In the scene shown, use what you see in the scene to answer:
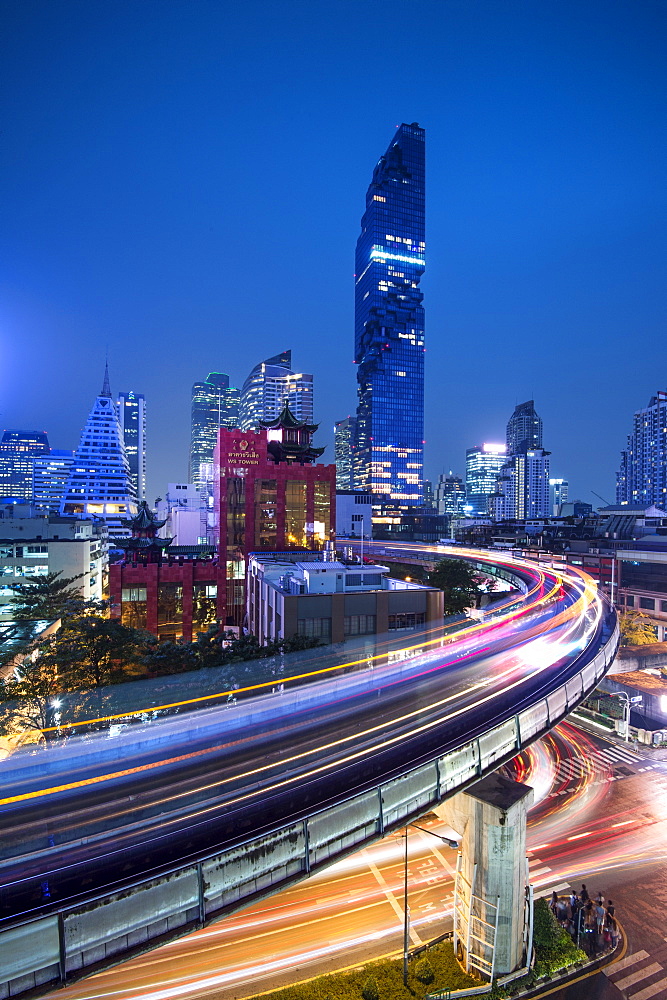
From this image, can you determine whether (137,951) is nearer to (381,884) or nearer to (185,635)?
(381,884)

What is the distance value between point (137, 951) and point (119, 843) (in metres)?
2.66

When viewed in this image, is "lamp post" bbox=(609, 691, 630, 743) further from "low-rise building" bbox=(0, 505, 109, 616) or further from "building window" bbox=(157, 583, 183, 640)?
"low-rise building" bbox=(0, 505, 109, 616)

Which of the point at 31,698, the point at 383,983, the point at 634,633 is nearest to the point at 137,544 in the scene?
the point at 31,698

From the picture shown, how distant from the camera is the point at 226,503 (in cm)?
6600

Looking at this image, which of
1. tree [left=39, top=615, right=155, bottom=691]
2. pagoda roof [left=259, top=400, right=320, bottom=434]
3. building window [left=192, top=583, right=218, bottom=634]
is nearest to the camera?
tree [left=39, top=615, right=155, bottom=691]

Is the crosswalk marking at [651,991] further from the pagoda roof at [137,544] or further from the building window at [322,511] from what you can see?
the building window at [322,511]

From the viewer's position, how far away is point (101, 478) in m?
128

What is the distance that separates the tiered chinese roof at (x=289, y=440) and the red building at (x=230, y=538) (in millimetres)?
194

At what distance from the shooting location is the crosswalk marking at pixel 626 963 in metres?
19.5

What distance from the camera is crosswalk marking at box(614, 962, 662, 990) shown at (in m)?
18.8

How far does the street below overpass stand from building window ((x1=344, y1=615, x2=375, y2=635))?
13.3 m

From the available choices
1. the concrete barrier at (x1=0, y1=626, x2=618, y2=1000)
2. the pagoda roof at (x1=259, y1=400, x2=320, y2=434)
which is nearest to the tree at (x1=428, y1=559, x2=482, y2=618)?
the pagoda roof at (x1=259, y1=400, x2=320, y2=434)

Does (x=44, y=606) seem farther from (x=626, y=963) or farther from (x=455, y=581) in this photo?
(x=455, y=581)

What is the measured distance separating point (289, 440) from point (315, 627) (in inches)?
1887
